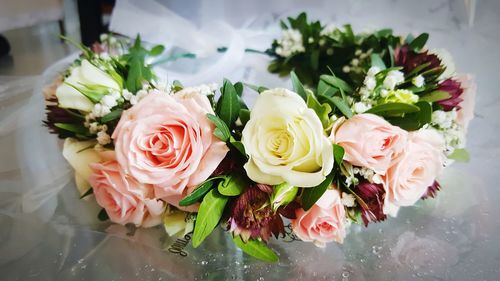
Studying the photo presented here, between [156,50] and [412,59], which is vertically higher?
[412,59]

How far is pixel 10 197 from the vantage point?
70 centimetres

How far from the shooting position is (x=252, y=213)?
499 millimetres

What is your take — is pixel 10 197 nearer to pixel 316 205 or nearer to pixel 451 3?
pixel 316 205

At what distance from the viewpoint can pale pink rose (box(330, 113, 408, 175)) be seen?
1.61ft

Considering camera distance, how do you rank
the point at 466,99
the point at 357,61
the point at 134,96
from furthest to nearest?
the point at 357,61
the point at 466,99
the point at 134,96

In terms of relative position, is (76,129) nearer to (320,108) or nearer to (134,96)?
(134,96)

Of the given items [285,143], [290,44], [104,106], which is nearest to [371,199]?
[285,143]

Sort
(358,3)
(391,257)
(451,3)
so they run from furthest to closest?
(358,3)
(451,3)
(391,257)

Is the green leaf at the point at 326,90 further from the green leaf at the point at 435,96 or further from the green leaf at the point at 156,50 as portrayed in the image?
the green leaf at the point at 156,50

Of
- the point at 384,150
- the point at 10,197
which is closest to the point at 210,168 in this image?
the point at 384,150

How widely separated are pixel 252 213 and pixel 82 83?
0.29 metres

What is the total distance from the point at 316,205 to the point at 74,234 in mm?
361

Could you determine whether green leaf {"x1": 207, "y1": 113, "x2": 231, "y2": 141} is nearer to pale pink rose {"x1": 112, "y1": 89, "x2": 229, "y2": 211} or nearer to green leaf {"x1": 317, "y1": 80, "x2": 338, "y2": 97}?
pale pink rose {"x1": 112, "y1": 89, "x2": 229, "y2": 211}

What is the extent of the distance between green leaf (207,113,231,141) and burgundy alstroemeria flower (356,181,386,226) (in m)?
0.17
